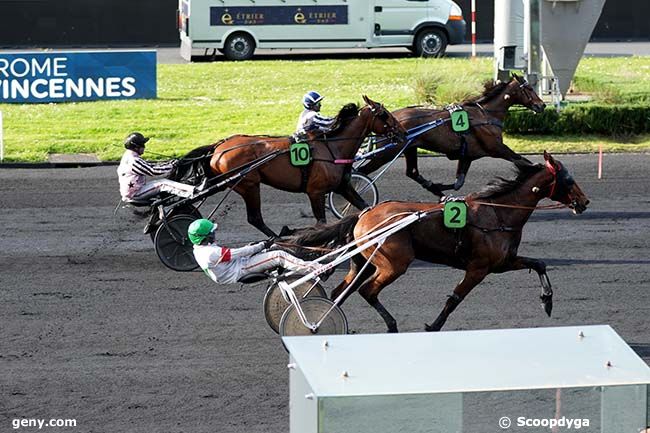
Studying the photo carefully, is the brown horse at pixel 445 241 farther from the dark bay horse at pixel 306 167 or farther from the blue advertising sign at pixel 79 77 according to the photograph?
the blue advertising sign at pixel 79 77

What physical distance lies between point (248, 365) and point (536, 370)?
5168mm

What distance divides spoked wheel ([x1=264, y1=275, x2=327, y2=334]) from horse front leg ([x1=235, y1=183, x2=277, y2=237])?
2.85m

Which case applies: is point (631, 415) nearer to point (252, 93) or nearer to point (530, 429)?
point (530, 429)

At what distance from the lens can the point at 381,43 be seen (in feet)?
89.0

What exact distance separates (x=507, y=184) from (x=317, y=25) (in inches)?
686

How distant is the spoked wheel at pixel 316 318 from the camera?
9.27m

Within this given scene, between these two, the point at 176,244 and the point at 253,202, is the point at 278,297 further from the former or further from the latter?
the point at 253,202

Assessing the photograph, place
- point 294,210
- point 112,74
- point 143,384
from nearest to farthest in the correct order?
point 143,384
point 294,210
point 112,74

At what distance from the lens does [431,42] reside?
89.8ft

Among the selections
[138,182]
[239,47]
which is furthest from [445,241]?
[239,47]

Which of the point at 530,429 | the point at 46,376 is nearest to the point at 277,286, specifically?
the point at 46,376

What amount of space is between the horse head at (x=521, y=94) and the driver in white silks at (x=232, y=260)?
251 inches

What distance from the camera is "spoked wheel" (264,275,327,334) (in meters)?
9.37

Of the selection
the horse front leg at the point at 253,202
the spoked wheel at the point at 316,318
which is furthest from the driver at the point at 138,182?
the spoked wheel at the point at 316,318
